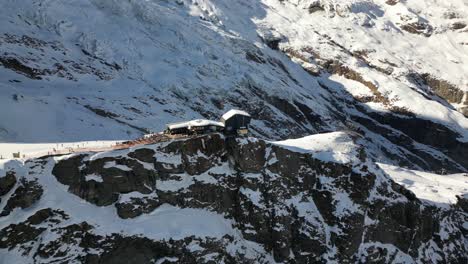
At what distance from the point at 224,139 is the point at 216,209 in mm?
5674

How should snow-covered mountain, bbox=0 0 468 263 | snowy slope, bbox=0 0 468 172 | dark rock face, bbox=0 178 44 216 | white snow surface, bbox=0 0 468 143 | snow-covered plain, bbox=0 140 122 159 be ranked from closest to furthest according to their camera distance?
1. dark rock face, bbox=0 178 44 216
2. snow-covered mountain, bbox=0 0 468 263
3. snow-covered plain, bbox=0 140 122 159
4. white snow surface, bbox=0 0 468 143
5. snowy slope, bbox=0 0 468 172

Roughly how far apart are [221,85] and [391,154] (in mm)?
34203

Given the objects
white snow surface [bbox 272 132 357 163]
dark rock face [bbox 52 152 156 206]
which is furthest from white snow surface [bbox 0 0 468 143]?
white snow surface [bbox 272 132 357 163]

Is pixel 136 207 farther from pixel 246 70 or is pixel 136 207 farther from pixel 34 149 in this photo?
pixel 246 70

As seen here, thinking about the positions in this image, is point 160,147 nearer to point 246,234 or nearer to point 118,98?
point 246,234

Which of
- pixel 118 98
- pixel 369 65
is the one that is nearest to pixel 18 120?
pixel 118 98

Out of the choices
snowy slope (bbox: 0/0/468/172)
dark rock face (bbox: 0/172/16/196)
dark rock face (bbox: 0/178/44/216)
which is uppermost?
dark rock face (bbox: 0/172/16/196)

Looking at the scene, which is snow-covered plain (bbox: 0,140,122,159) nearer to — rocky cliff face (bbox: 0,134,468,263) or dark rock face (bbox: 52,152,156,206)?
dark rock face (bbox: 52,152,156,206)

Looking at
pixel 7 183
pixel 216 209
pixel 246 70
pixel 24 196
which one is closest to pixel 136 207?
pixel 216 209

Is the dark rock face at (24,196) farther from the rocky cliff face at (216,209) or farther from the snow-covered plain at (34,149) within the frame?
the snow-covered plain at (34,149)

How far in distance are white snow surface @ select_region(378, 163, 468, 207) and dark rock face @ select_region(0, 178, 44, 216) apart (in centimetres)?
3612

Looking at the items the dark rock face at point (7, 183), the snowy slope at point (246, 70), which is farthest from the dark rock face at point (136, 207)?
the snowy slope at point (246, 70)

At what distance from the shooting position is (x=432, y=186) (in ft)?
207

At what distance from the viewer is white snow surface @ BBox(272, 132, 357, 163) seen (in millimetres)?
45966
